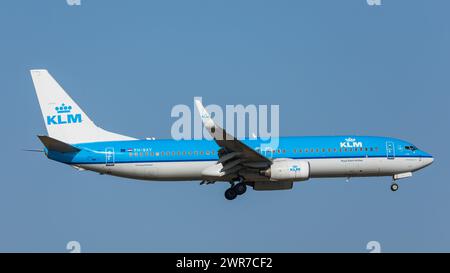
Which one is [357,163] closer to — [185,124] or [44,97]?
[185,124]

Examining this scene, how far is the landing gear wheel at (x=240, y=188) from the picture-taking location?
66938 mm

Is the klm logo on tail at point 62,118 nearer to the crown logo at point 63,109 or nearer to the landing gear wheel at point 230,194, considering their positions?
the crown logo at point 63,109

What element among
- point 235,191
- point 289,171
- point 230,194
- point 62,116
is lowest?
point 230,194

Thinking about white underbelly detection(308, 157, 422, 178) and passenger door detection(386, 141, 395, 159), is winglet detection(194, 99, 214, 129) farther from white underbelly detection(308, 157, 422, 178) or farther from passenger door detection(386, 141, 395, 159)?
passenger door detection(386, 141, 395, 159)

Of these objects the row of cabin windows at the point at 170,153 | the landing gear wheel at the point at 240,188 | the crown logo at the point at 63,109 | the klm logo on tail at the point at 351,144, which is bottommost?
the landing gear wheel at the point at 240,188

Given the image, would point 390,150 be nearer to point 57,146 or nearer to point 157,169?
point 157,169

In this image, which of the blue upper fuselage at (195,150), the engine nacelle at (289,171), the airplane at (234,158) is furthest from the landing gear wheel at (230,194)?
the engine nacelle at (289,171)

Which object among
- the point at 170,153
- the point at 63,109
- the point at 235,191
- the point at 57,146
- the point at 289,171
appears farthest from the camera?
the point at 63,109

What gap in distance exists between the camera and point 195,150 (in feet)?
218

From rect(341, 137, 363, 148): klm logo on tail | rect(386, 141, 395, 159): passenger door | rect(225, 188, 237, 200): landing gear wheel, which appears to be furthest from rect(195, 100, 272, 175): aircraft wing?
rect(386, 141, 395, 159): passenger door

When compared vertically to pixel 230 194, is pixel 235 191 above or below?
above

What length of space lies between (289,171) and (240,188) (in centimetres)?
438

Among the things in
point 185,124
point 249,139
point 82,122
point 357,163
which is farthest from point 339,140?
point 82,122

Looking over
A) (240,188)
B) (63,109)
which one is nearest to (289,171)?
(240,188)
